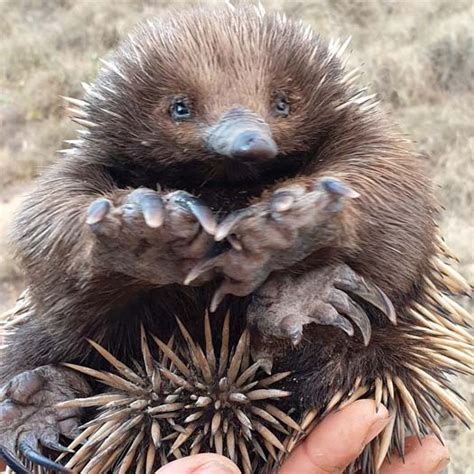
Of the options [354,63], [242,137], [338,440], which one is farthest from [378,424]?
[354,63]

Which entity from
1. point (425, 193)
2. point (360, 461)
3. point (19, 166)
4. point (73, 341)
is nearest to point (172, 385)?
point (73, 341)

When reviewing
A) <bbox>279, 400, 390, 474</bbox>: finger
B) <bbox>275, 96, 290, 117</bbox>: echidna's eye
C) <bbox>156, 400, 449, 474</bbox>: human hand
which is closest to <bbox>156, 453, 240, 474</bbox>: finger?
<bbox>156, 400, 449, 474</bbox>: human hand

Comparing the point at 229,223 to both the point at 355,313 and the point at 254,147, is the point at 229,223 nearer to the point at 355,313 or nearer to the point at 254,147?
the point at 254,147

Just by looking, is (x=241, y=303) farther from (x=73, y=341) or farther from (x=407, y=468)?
(x=407, y=468)

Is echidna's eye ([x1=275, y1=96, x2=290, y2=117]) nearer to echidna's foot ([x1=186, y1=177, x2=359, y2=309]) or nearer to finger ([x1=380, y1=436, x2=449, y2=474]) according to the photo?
echidna's foot ([x1=186, y1=177, x2=359, y2=309])

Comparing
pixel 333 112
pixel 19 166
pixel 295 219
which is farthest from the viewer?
pixel 19 166

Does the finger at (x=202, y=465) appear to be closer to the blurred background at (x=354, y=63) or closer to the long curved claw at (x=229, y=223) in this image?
the long curved claw at (x=229, y=223)
